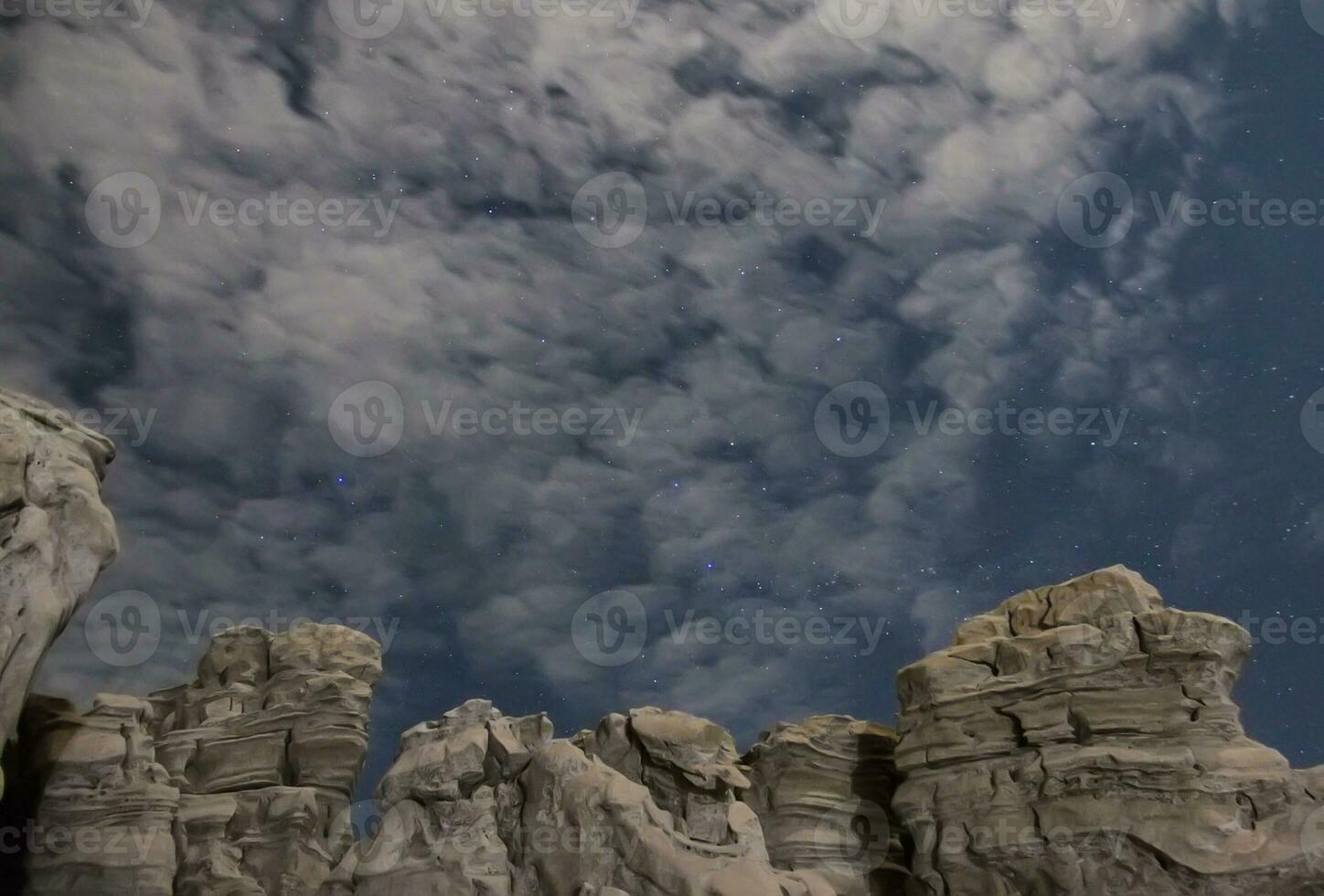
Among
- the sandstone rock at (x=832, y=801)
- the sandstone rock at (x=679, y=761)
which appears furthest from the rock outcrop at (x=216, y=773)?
the sandstone rock at (x=832, y=801)

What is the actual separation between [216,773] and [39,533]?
4800mm

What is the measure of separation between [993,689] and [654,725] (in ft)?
13.9

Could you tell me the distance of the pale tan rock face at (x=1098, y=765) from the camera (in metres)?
11.8

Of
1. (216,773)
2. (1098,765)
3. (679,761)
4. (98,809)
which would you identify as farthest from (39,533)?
(1098,765)

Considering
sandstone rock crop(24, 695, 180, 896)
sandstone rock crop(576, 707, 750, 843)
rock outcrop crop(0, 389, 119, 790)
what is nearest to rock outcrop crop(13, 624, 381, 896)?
sandstone rock crop(24, 695, 180, 896)

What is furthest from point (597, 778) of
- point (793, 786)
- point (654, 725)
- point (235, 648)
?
point (235, 648)

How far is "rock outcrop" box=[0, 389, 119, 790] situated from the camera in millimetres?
10359

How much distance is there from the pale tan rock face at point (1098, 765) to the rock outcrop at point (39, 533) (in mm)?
9910

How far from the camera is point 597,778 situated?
12234mm

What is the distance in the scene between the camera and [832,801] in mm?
15062

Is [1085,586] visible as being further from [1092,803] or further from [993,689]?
[1092,803]

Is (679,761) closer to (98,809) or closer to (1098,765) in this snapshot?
(1098,765)

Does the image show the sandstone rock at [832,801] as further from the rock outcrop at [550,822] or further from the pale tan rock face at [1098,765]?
the rock outcrop at [550,822]

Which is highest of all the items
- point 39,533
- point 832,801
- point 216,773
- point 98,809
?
point 39,533
